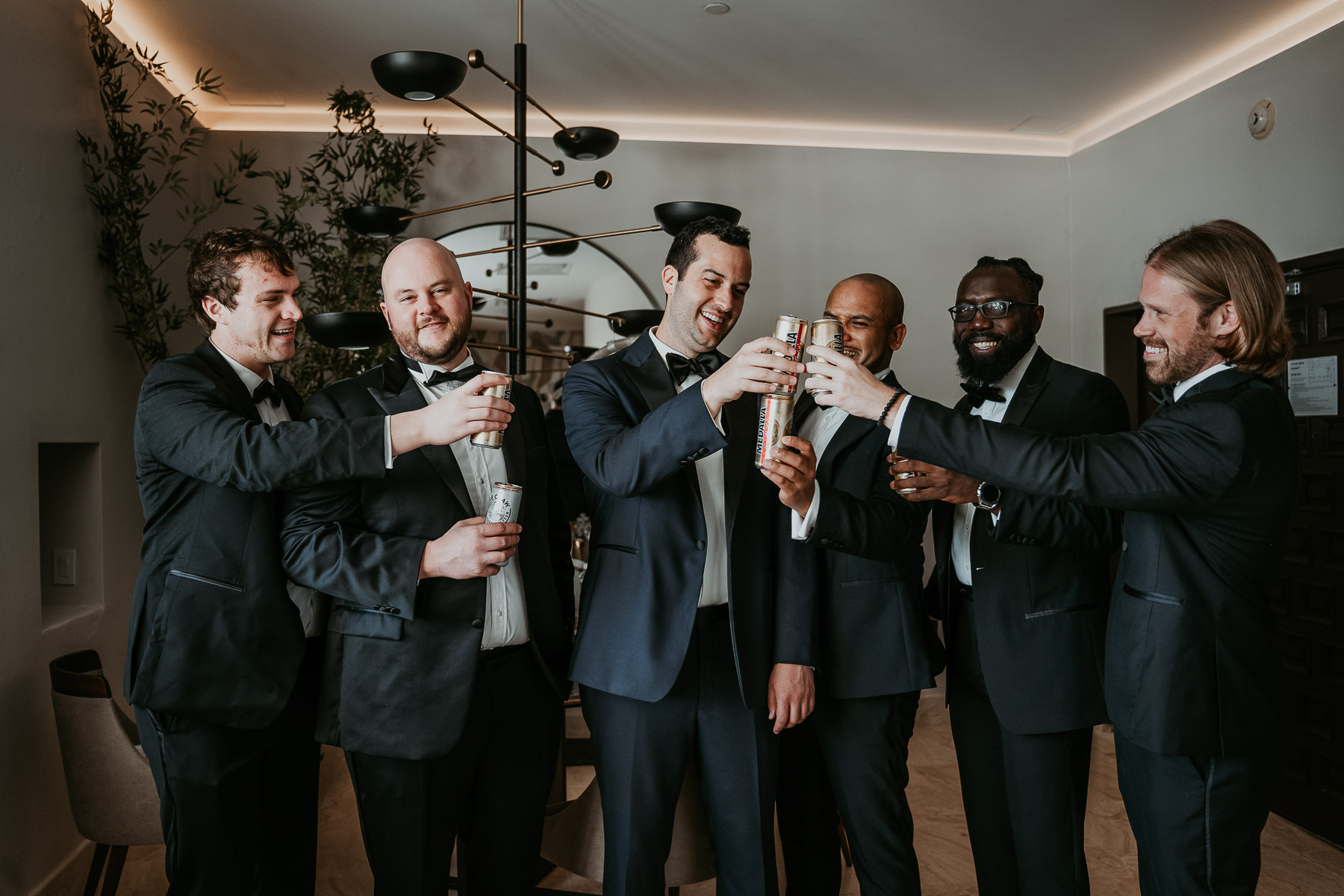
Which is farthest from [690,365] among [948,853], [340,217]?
[340,217]

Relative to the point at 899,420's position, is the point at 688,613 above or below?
below

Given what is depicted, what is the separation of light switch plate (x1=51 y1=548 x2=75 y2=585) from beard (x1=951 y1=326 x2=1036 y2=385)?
3.07m

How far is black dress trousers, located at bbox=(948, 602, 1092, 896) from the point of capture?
1.97 metres

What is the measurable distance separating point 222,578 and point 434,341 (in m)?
0.64

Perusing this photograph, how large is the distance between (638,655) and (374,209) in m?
2.58

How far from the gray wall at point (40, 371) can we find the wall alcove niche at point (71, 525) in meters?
0.03

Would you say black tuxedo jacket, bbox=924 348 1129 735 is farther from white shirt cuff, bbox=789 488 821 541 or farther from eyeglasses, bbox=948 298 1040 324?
white shirt cuff, bbox=789 488 821 541

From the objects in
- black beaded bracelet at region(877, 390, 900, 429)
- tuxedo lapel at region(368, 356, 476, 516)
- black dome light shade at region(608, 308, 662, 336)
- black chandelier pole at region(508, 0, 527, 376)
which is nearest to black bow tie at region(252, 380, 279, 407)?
tuxedo lapel at region(368, 356, 476, 516)

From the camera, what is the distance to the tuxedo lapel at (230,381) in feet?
6.13

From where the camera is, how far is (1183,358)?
1723 mm

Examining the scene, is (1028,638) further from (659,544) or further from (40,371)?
(40,371)

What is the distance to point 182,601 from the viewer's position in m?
1.75

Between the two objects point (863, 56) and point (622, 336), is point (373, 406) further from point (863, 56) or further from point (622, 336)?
point (863, 56)

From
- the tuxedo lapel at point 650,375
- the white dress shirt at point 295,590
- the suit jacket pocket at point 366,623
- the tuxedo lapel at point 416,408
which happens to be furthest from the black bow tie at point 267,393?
the tuxedo lapel at point 650,375
